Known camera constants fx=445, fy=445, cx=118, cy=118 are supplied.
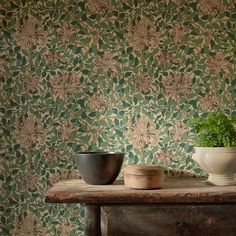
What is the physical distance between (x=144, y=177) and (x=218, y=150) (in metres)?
0.33

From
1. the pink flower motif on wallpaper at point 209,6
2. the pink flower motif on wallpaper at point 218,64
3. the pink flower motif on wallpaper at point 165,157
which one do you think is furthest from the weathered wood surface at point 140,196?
the pink flower motif on wallpaper at point 209,6

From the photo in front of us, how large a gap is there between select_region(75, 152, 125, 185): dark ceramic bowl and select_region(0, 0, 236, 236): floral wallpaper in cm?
30

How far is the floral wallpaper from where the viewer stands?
212 centimetres

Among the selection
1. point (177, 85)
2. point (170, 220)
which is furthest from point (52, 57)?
point (170, 220)

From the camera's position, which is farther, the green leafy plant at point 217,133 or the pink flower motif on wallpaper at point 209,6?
the pink flower motif on wallpaper at point 209,6

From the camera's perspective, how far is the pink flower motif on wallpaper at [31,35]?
2156 millimetres

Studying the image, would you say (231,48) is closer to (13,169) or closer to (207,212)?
(207,212)

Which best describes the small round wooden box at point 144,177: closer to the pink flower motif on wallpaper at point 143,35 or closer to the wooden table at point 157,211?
the wooden table at point 157,211

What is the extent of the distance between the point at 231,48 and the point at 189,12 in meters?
0.27

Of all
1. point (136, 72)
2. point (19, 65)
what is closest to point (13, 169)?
point (19, 65)

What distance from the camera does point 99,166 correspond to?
1788 mm

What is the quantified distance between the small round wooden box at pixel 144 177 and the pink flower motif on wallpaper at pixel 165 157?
390 mm

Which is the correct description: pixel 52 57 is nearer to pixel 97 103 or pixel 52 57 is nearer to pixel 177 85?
pixel 97 103

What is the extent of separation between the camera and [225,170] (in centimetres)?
181
